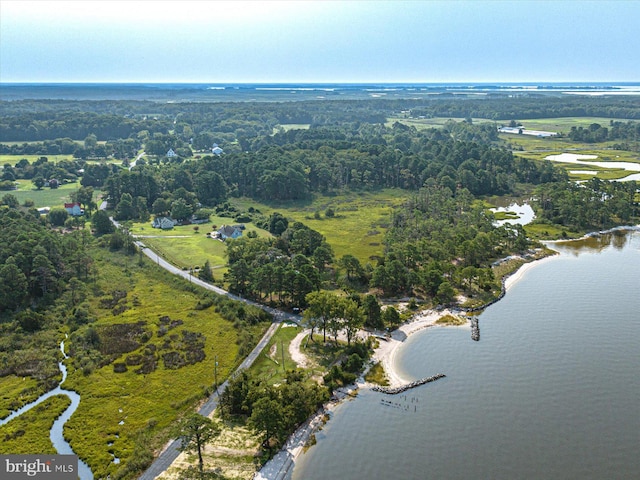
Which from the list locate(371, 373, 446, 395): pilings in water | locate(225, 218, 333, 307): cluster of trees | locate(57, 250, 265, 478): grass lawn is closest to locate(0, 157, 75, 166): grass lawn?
locate(225, 218, 333, 307): cluster of trees

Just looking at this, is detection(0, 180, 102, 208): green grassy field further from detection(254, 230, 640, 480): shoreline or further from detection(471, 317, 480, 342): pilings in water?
detection(471, 317, 480, 342): pilings in water

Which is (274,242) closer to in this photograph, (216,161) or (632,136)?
(216,161)

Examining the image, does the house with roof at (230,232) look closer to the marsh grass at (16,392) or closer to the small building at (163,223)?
the small building at (163,223)

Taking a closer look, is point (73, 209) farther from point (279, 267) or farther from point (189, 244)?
point (279, 267)

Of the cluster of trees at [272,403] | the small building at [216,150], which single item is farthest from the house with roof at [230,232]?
the small building at [216,150]

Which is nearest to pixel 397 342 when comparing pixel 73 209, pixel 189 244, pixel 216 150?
pixel 189 244
